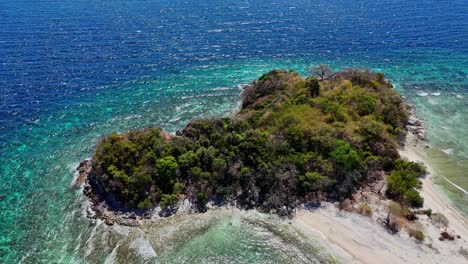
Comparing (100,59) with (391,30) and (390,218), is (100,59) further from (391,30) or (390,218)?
(391,30)

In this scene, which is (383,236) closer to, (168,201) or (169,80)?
(168,201)

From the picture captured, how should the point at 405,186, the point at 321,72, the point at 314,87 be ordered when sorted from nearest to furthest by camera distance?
1. the point at 405,186
2. the point at 314,87
3. the point at 321,72

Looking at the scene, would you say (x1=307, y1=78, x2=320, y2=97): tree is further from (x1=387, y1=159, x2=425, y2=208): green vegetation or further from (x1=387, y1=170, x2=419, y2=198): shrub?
(x1=387, y1=170, x2=419, y2=198): shrub

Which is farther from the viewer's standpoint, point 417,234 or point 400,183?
point 400,183

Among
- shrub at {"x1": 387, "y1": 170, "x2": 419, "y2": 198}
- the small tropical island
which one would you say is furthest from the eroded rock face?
shrub at {"x1": 387, "y1": 170, "x2": 419, "y2": 198}

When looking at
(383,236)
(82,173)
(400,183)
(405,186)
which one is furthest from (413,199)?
(82,173)

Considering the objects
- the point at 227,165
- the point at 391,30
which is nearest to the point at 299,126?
the point at 227,165
